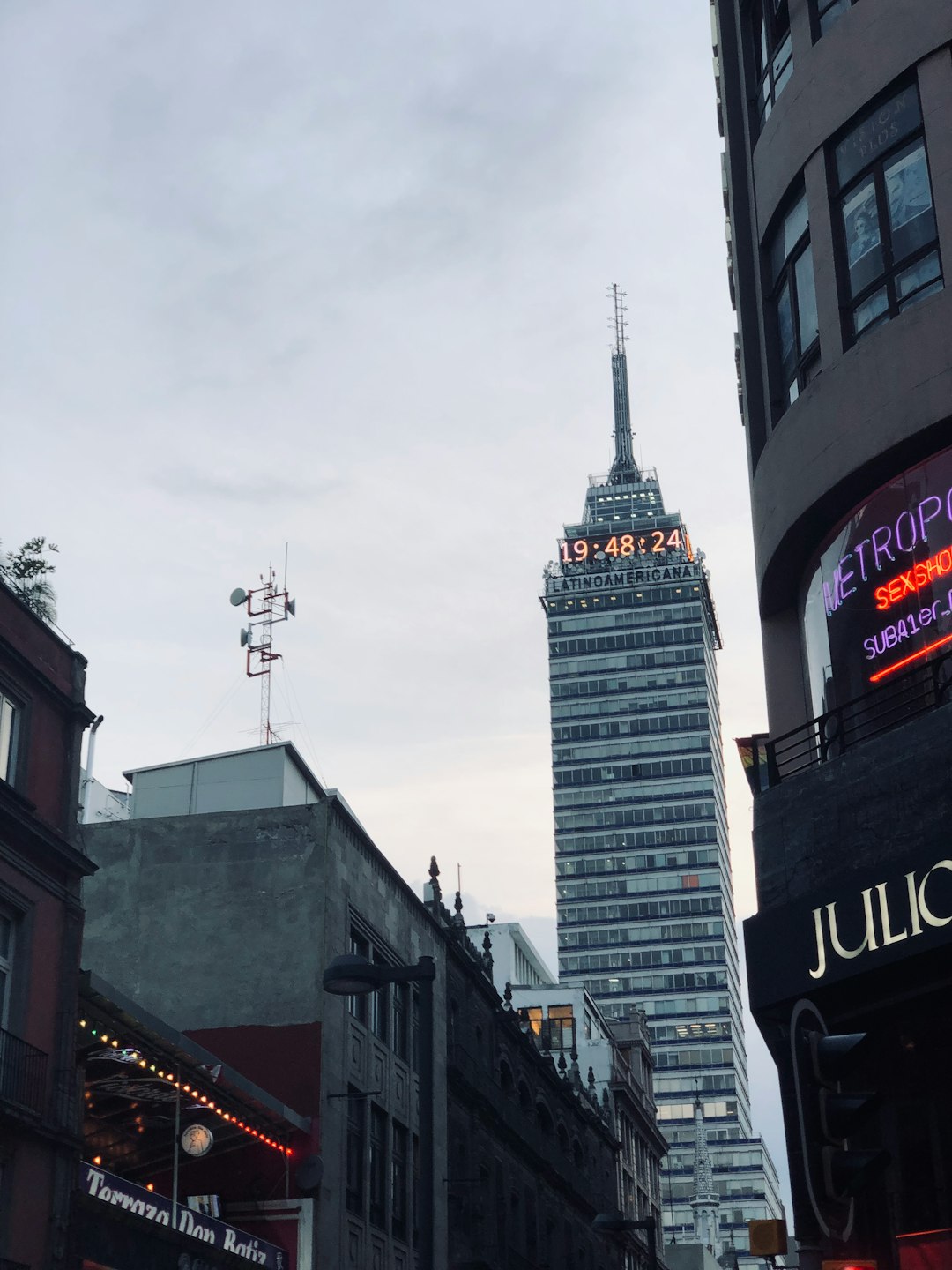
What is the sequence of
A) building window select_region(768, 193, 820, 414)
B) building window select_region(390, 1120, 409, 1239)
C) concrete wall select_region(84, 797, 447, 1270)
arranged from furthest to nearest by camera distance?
building window select_region(390, 1120, 409, 1239) → concrete wall select_region(84, 797, 447, 1270) → building window select_region(768, 193, 820, 414)

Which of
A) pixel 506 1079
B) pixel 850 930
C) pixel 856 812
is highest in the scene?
pixel 506 1079

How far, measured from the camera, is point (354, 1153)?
124 feet

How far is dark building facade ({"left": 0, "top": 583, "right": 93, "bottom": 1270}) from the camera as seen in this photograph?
23.0 meters

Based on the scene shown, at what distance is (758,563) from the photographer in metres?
26.7

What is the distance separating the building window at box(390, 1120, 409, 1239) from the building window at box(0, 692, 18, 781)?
2004cm

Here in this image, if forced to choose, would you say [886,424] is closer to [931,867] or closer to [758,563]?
[758,563]

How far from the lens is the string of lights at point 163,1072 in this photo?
25953mm

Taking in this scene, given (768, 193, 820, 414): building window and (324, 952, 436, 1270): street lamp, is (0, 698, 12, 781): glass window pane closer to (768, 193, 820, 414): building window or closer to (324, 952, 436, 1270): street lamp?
(324, 952, 436, 1270): street lamp

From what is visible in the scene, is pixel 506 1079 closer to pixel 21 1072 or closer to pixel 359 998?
pixel 359 998

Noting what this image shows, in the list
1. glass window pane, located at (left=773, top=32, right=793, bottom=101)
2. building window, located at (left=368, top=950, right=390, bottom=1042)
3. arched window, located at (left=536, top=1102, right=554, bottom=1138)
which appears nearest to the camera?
glass window pane, located at (left=773, top=32, right=793, bottom=101)

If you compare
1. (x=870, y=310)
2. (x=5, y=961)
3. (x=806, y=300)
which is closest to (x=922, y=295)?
(x=870, y=310)

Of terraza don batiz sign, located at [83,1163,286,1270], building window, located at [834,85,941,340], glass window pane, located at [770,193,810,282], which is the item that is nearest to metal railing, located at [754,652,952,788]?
building window, located at [834,85,941,340]

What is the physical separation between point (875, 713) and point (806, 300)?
24.4ft

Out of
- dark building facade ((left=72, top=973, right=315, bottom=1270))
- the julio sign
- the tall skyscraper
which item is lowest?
dark building facade ((left=72, top=973, right=315, bottom=1270))
